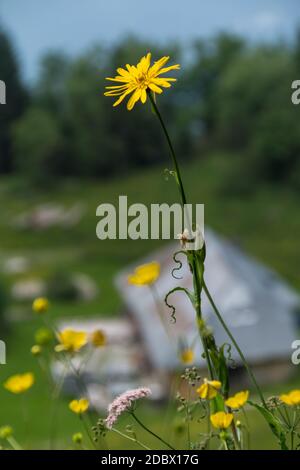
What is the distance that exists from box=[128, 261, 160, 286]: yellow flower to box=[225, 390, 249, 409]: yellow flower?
299 mm

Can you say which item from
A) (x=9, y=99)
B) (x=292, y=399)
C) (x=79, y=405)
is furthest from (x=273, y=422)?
(x=9, y=99)

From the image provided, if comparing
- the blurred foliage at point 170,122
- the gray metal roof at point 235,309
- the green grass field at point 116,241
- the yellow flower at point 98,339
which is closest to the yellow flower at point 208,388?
the yellow flower at point 98,339

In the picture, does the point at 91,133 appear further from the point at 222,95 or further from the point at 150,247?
the point at 150,247

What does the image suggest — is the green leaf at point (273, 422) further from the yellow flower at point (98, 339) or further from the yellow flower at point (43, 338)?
the yellow flower at point (43, 338)

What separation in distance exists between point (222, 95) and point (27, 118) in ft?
31.9

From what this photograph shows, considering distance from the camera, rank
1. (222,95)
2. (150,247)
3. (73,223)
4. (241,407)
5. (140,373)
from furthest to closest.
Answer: (222,95) < (73,223) < (150,247) < (140,373) < (241,407)

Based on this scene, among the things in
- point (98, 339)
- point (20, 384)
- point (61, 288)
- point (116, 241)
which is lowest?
point (20, 384)

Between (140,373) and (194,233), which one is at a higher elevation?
(140,373)

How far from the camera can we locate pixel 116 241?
32.2 meters

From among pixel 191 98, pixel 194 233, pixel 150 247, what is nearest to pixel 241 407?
pixel 194 233

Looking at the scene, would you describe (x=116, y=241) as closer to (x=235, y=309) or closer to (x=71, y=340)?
(x=235, y=309)

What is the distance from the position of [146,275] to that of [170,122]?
129ft

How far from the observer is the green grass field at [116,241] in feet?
82.7

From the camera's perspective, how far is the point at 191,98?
4266cm
